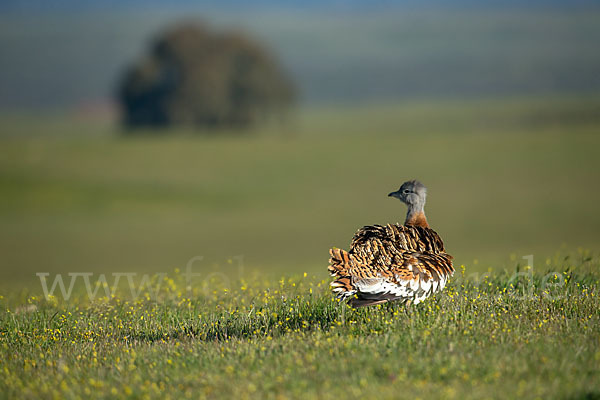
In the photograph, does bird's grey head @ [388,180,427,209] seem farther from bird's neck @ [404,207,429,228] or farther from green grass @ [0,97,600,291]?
green grass @ [0,97,600,291]

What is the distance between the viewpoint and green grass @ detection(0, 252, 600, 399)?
6.18 m

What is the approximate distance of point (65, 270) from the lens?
2466cm

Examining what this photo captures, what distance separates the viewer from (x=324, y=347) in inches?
281

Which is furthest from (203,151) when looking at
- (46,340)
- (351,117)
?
(351,117)

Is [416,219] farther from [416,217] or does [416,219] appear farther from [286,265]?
[286,265]

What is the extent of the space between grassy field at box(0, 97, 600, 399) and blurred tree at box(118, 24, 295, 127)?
2376 centimetres

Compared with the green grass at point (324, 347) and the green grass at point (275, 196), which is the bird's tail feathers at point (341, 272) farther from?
the green grass at point (275, 196)

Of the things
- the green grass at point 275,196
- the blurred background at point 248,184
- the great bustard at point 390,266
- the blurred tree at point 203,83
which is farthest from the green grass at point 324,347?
the blurred tree at point 203,83

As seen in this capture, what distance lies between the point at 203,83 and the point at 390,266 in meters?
82.1

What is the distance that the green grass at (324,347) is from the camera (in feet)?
20.3

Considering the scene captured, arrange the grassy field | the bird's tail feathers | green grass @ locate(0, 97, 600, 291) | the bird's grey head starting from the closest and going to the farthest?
the grassy field
the bird's tail feathers
the bird's grey head
green grass @ locate(0, 97, 600, 291)

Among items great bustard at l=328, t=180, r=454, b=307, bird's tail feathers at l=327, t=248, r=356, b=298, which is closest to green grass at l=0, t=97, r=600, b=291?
great bustard at l=328, t=180, r=454, b=307

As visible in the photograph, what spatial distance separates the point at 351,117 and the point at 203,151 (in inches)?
3656

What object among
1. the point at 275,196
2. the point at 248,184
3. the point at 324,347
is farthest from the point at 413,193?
the point at 248,184
